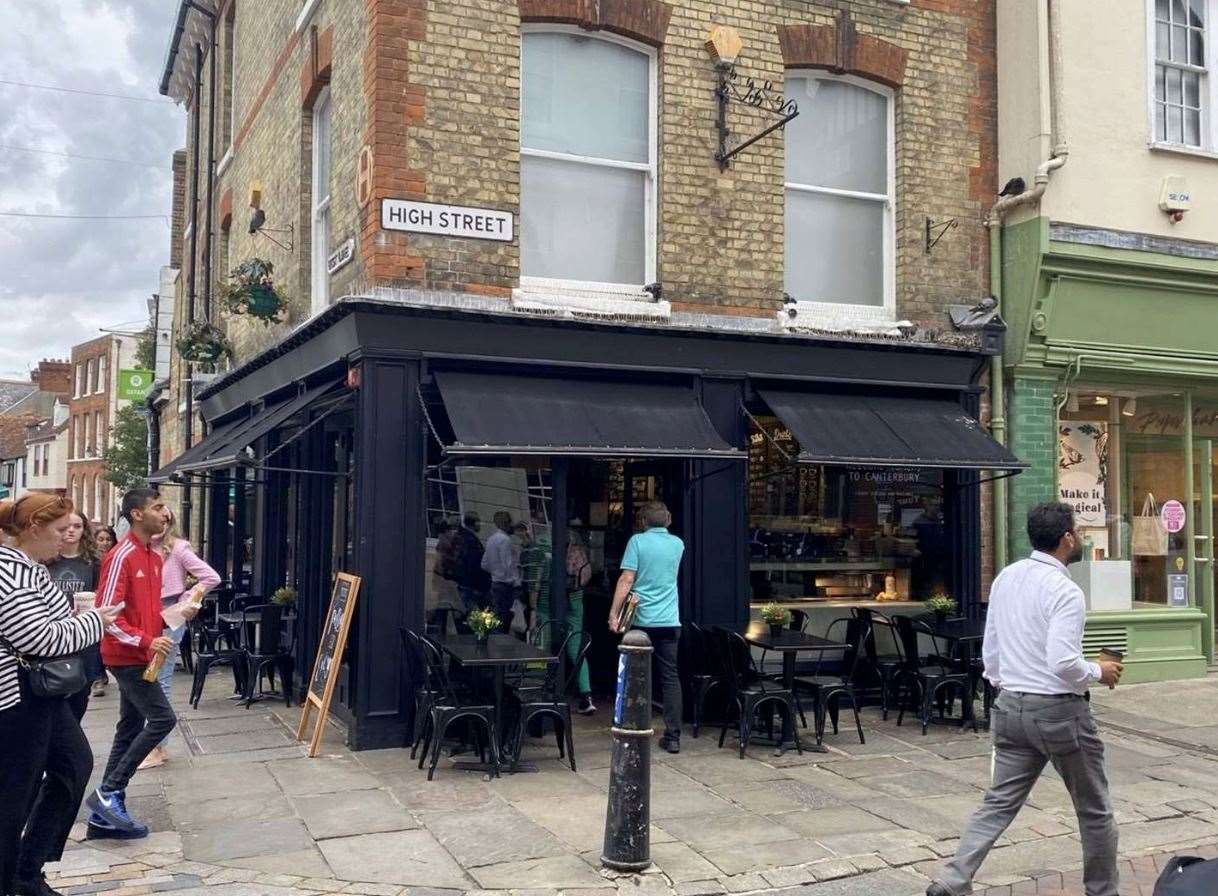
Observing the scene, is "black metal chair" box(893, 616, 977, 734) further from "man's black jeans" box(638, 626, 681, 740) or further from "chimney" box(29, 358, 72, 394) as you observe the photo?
"chimney" box(29, 358, 72, 394)

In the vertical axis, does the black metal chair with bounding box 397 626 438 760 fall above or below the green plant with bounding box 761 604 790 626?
below

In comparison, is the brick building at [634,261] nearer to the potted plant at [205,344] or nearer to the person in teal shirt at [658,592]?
the person in teal shirt at [658,592]

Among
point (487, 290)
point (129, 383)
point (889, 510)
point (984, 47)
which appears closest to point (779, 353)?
point (889, 510)

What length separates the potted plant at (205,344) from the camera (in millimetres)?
14306

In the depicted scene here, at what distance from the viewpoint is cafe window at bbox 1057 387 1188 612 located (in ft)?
36.7

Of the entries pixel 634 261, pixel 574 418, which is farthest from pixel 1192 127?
pixel 574 418

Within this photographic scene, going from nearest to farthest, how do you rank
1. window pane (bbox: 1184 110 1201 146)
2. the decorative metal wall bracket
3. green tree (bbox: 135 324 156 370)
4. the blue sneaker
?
the blue sneaker
the decorative metal wall bracket
window pane (bbox: 1184 110 1201 146)
green tree (bbox: 135 324 156 370)

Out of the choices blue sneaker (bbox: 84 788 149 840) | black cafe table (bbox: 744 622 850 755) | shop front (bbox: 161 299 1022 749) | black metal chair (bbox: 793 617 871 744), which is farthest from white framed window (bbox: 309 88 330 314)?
black metal chair (bbox: 793 617 871 744)

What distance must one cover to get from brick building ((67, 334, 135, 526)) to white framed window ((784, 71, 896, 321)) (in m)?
37.3

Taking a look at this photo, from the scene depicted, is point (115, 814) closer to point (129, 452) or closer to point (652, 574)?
point (652, 574)

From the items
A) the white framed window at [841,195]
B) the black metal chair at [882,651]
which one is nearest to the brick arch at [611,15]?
the white framed window at [841,195]

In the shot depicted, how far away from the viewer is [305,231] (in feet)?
36.1

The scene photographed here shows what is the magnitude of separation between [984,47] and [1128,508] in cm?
505

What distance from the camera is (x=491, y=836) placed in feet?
20.0
